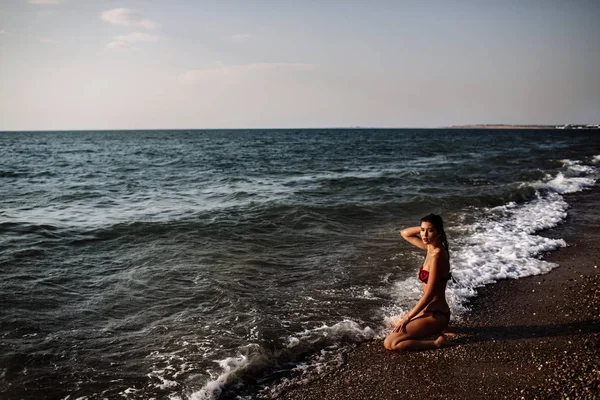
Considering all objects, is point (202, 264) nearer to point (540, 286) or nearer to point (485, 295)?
point (485, 295)

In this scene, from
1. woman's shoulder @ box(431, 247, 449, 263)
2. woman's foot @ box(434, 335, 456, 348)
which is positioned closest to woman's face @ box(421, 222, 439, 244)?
woman's shoulder @ box(431, 247, 449, 263)

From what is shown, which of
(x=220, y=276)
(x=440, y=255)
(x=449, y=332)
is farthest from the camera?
(x=220, y=276)

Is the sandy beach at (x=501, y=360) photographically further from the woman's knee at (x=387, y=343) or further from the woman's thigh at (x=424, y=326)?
the woman's thigh at (x=424, y=326)

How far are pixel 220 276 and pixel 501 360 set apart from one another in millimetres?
5510

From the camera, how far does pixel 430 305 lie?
549 cm

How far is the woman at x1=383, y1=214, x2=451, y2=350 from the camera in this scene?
5324 millimetres

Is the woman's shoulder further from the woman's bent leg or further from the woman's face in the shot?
the woman's bent leg

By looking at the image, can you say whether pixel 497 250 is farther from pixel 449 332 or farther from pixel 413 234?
pixel 413 234

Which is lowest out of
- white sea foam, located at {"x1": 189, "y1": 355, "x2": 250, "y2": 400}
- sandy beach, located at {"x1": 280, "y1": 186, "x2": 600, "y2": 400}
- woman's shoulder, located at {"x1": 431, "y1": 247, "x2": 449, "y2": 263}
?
white sea foam, located at {"x1": 189, "y1": 355, "x2": 250, "y2": 400}

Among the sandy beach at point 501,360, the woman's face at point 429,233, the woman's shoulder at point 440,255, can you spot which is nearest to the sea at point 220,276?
the sandy beach at point 501,360

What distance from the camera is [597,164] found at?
30047 millimetres

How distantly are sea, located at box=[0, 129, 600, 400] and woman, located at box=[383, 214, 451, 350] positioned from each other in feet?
1.31

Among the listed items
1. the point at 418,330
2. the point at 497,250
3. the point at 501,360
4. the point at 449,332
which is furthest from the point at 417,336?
the point at 497,250

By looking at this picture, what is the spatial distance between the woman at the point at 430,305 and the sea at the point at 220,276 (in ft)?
1.31
